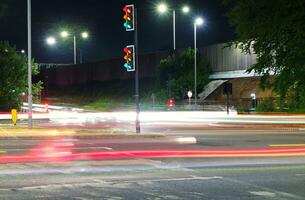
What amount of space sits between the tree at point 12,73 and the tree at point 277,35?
24.1 meters

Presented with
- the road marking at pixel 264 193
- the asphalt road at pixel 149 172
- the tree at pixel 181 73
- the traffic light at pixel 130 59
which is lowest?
Answer: the road marking at pixel 264 193

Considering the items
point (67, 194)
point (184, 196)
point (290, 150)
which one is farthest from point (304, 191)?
point (290, 150)

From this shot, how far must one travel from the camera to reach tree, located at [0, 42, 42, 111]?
42312mm

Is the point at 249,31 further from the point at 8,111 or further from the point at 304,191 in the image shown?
the point at 8,111

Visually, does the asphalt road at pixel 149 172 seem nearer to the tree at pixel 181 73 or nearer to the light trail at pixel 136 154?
the light trail at pixel 136 154

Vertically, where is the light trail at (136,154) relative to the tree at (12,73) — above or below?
below

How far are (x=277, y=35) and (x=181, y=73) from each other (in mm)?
46330

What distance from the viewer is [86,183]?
35.8 ft

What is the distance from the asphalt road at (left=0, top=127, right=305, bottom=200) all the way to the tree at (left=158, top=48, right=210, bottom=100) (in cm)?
4304

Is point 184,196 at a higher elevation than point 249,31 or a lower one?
lower

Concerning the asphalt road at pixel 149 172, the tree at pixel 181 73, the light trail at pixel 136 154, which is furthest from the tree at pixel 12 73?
the light trail at pixel 136 154

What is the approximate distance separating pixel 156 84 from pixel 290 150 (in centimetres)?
5278

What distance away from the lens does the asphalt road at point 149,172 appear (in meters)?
9.95

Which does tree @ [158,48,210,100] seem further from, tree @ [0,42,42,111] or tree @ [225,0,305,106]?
tree @ [225,0,305,106]
